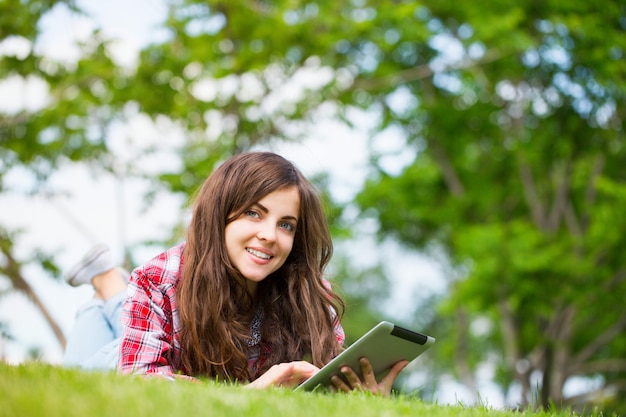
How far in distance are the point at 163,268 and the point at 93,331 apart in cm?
135

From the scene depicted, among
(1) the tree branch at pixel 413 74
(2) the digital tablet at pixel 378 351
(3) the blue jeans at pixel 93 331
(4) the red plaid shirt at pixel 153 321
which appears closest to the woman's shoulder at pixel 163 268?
(4) the red plaid shirt at pixel 153 321

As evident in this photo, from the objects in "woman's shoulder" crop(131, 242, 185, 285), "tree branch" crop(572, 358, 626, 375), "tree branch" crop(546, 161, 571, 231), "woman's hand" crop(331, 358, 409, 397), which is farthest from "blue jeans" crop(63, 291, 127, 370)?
"tree branch" crop(572, 358, 626, 375)

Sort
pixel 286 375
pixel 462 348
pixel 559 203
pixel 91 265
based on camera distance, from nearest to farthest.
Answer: pixel 286 375 → pixel 91 265 → pixel 559 203 → pixel 462 348

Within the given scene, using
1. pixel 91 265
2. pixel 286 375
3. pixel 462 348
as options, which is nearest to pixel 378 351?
pixel 286 375

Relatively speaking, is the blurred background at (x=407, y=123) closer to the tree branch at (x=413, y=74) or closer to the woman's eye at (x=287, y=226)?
the tree branch at (x=413, y=74)

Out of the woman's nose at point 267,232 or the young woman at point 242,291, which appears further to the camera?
the woman's nose at point 267,232

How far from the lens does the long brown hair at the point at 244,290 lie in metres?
3.39

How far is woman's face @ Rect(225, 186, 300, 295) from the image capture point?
3422mm

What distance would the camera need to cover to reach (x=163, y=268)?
3432 mm

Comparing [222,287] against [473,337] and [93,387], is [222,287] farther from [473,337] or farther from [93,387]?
[473,337]

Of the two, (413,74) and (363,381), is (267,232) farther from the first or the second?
(413,74)

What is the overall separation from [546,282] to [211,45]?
6162mm

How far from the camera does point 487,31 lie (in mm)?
10570

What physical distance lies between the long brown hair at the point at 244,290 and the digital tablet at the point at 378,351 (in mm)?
396
